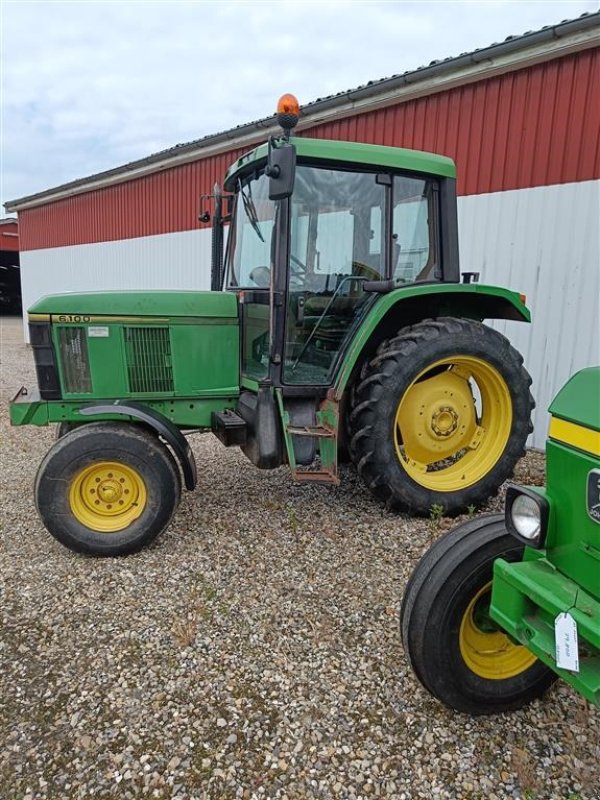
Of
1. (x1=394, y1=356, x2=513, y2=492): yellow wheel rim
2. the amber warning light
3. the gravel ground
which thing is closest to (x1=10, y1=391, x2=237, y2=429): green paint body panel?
the gravel ground

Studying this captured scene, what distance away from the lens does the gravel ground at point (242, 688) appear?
1934mm

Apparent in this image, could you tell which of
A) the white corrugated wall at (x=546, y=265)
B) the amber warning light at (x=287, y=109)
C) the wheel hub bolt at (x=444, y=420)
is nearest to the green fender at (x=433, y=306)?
the wheel hub bolt at (x=444, y=420)

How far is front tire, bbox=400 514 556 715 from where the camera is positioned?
2068mm

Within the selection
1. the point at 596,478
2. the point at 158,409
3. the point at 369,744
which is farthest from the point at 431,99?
the point at 369,744

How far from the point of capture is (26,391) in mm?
3930

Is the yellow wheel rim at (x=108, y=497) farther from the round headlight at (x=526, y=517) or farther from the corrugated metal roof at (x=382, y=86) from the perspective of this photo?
the corrugated metal roof at (x=382, y=86)

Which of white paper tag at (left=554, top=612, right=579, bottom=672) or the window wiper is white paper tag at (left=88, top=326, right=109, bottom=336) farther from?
white paper tag at (left=554, top=612, right=579, bottom=672)

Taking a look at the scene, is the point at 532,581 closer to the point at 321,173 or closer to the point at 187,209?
the point at 321,173

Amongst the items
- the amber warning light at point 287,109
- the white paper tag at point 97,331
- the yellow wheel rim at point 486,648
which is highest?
the amber warning light at point 287,109

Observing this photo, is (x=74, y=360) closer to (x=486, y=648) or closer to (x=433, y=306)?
(x=433, y=306)

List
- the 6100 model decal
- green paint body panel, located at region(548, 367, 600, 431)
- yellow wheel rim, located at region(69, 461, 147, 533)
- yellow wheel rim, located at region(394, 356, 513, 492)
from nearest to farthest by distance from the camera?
1. green paint body panel, located at region(548, 367, 600, 431)
2. yellow wheel rim, located at region(69, 461, 147, 533)
3. the 6100 model decal
4. yellow wheel rim, located at region(394, 356, 513, 492)

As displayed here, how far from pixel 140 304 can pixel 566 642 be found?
120 inches

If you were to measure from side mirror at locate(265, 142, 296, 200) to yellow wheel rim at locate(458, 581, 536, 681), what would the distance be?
2268mm

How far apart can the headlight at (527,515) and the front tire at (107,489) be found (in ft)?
7.01
